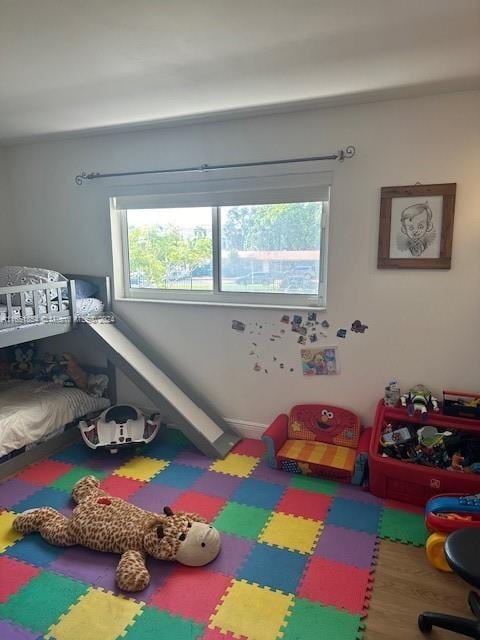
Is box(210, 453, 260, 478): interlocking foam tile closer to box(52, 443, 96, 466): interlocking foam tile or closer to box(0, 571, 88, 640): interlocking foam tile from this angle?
box(52, 443, 96, 466): interlocking foam tile

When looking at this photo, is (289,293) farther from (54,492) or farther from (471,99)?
(54,492)

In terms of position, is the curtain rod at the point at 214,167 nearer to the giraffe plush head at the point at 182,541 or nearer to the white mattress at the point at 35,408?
the white mattress at the point at 35,408

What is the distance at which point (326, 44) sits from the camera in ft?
5.70

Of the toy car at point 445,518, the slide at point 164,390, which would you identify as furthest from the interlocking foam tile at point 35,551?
the toy car at point 445,518

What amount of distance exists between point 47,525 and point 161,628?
0.81 metres

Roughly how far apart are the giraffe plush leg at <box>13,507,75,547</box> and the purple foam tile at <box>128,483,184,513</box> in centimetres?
40

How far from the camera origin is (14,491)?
2.48 metres

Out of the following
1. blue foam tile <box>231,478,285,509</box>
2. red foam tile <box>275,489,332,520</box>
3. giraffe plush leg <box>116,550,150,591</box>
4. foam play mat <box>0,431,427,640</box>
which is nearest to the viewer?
foam play mat <box>0,431,427,640</box>

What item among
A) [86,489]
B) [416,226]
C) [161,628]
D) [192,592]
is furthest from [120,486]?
[416,226]

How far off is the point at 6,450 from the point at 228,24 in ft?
8.50

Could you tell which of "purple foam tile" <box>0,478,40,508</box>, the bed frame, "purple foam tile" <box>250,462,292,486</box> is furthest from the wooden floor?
the bed frame

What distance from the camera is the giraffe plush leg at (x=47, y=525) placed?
2.01 metres

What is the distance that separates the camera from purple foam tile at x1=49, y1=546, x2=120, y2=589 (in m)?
1.84

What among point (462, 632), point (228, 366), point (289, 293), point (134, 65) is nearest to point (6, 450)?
→ point (228, 366)
